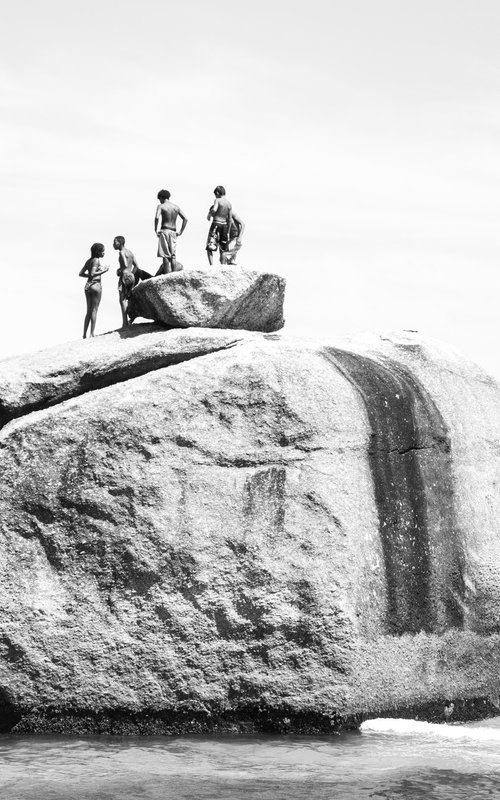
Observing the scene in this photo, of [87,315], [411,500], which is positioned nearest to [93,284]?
[87,315]

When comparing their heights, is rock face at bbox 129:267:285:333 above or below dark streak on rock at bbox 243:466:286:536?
above

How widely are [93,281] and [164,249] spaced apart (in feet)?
3.77

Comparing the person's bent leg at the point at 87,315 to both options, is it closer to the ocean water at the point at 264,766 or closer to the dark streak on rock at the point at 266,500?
the dark streak on rock at the point at 266,500

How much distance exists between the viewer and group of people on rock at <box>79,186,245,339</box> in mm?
16188

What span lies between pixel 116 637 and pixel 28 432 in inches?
99.5

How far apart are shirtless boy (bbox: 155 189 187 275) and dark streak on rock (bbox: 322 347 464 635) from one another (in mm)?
3965

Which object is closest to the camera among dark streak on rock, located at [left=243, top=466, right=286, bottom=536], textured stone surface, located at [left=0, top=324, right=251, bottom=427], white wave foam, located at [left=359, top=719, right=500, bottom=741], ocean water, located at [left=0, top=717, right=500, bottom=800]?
ocean water, located at [left=0, top=717, right=500, bottom=800]

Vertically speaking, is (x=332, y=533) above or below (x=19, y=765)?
above

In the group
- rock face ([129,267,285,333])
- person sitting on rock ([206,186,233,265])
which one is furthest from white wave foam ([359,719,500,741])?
person sitting on rock ([206,186,233,265])

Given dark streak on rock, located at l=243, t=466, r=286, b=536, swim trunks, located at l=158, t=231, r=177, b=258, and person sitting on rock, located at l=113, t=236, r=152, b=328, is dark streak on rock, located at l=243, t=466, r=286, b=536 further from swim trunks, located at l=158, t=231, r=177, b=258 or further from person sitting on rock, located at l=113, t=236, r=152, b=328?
swim trunks, located at l=158, t=231, r=177, b=258

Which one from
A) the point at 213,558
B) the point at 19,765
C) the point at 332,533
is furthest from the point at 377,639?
the point at 19,765

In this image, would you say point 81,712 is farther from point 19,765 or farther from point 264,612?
point 264,612

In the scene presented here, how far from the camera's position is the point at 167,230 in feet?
53.5

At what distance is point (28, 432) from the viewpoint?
1263 cm
